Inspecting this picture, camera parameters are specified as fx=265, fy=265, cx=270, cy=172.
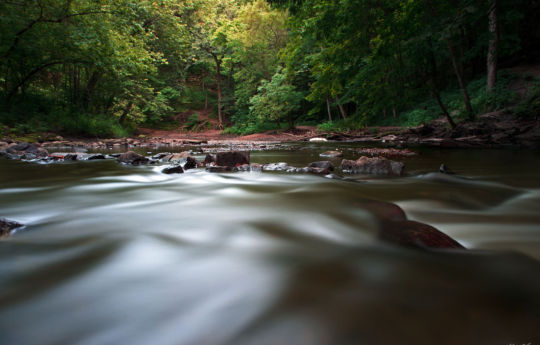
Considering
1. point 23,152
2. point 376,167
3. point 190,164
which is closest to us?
point 376,167

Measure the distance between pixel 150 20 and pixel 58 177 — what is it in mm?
20127

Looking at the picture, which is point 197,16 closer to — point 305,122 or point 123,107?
point 123,107

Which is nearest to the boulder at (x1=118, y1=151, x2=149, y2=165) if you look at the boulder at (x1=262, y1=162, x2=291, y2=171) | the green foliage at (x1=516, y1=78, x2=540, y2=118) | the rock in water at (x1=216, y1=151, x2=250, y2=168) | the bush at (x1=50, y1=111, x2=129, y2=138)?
the rock in water at (x1=216, y1=151, x2=250, y2=168)

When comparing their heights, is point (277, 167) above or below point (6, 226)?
below

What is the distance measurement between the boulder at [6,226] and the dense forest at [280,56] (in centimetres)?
666

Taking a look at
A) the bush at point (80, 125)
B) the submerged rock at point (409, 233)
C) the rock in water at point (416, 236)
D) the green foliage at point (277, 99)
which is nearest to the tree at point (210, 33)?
the green foliage at point (277, 99)

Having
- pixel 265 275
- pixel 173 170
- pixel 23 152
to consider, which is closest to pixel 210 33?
pixel 23 152

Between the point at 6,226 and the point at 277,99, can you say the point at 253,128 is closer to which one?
the point at 277,99

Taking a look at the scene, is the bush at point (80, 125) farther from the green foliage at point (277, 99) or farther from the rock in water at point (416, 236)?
the rock in water at point (416, 236)

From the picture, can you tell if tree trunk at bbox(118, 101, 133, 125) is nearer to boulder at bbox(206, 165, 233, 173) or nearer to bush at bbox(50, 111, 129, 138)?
bush at bbox(50, 111, 129, 138)

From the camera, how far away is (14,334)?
0.76 m

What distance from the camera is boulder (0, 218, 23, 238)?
1.59 m

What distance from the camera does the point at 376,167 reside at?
405cm

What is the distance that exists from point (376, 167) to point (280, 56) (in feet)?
26.3
